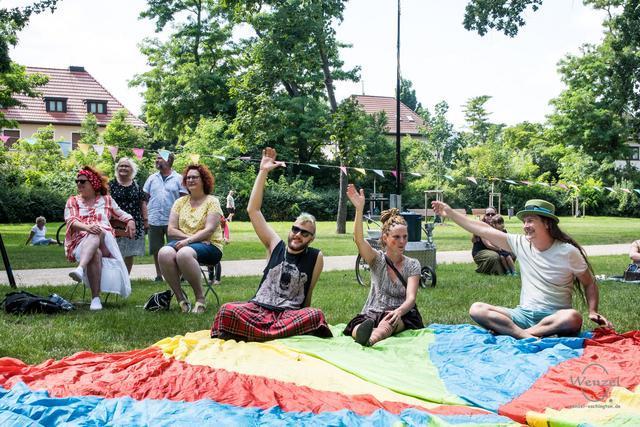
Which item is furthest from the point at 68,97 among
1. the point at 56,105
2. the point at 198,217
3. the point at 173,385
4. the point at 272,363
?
the point at 173,385

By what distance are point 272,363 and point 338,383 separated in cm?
68

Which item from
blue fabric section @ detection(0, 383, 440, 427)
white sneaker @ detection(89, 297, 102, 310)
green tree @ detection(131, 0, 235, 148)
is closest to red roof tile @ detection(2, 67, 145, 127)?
green tree @ detection(131, 0, 235, 148)

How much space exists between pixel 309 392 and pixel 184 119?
43.7 meters

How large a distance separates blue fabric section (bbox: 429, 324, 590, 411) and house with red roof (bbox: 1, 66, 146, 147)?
53.1 metres

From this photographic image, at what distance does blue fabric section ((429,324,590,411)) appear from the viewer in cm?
455

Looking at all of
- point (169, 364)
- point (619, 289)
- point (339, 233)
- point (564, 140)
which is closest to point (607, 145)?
point (564, 140)

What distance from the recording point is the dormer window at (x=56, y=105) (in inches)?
2241

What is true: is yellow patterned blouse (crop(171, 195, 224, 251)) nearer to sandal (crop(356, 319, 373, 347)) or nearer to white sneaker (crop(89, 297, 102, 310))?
white sneaker (crop(89, 297, 102, 310))

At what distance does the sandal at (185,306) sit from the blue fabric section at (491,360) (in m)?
2.87

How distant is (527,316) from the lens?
6.37m

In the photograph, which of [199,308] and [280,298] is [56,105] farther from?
[280,298]

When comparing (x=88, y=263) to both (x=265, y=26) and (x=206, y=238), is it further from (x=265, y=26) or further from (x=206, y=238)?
(x=265, y=26)

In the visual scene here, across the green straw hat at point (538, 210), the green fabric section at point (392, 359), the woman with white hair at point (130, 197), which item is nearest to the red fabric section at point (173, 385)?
the green fabric section at point (392, 359)

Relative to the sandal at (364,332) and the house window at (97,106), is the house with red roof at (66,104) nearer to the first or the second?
the house window at (97,106)
